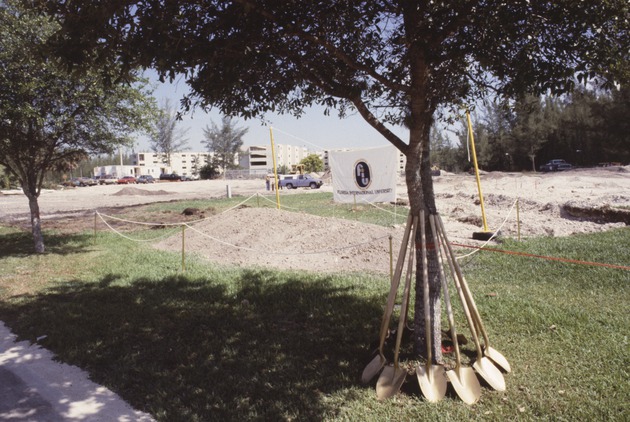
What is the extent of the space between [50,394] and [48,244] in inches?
396

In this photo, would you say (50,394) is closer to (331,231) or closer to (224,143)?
(331,231)

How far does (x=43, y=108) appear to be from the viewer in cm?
1041

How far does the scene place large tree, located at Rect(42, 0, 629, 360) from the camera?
12.3ft

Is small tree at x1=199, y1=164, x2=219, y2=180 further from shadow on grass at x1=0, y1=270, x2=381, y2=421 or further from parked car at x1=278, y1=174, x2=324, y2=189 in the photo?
shadow on grass at x1=0, y1=270, x2=381, y2=421

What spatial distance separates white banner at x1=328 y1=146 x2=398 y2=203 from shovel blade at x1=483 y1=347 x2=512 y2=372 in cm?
1015

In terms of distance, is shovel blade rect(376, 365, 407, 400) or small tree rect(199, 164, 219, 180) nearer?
shovel blade rect(376, 365, 407, 400)

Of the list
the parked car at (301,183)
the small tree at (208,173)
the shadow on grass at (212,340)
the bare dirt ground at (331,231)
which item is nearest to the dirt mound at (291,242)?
the bare dirt ground at (331,231)

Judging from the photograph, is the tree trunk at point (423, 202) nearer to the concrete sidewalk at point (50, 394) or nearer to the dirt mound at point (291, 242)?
the concrete sidewalk at point (50, 394)

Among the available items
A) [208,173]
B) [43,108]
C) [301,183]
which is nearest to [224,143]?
[208,173]

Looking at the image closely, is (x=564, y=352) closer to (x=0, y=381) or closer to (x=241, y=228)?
(x=0, y=381)

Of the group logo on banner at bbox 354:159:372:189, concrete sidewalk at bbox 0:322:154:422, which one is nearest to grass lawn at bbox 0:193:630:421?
concrete sidewalk at bbox 0:322:154:422

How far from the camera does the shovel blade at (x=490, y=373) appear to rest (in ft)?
13.1

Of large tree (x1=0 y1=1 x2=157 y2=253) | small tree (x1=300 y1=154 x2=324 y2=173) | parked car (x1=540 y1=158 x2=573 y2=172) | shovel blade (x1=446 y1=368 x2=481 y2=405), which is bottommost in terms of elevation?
shovel blade (x1=446 y1=368 x2=481 y2=405)

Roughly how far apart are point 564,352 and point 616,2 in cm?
332
